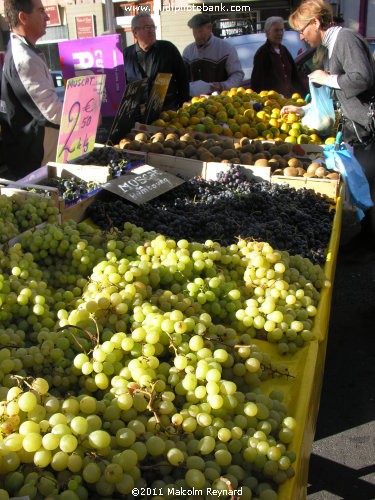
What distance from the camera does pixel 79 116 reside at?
9.41ft

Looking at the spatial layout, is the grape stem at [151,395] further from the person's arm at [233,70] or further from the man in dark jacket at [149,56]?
the person's arm at [233,70]

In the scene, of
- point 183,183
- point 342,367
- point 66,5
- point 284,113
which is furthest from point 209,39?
point 66,5

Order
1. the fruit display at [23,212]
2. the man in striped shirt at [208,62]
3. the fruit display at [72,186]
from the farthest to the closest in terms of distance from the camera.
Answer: the man in striped shirt at [208,62] → the fruit display at [72,186] → the fruit display at [23,212]

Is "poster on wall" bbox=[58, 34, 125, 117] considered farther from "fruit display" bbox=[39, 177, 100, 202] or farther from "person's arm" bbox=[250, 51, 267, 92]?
"person's arm" bbox=[250, 51, 267, 92]

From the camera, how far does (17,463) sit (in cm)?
93

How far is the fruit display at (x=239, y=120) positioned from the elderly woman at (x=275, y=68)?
62.7 inches

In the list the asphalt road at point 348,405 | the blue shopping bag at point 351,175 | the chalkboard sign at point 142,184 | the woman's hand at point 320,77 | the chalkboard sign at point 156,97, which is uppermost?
the woman's hand at point 320,77

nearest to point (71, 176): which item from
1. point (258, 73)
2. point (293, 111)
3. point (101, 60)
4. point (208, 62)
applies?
point (101, 60)

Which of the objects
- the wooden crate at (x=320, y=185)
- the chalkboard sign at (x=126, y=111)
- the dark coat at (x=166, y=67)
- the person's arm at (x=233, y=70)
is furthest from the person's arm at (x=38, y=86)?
the person's arm at (x=233, y=70)

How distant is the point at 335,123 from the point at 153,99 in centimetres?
172

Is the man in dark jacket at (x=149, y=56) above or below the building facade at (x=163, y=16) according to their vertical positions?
below

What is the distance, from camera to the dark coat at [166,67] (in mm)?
4988

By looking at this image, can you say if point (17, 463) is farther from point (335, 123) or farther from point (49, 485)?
point (335, 123)

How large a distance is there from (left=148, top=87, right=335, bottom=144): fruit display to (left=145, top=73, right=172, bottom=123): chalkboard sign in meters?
0.08
